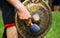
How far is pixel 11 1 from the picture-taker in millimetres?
2822

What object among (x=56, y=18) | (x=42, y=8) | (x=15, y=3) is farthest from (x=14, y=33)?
(x=56, y=18)

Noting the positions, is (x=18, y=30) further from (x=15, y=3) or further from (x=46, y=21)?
(x=15, y=3)

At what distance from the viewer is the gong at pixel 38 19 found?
143 inches

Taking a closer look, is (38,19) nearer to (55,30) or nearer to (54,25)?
(55,30)

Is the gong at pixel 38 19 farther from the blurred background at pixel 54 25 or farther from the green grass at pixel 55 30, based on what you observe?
the green grass at pixel 55 30

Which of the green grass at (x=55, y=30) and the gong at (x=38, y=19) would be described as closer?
the gong at (x=38, y=19)

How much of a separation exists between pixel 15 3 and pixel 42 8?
107 cm

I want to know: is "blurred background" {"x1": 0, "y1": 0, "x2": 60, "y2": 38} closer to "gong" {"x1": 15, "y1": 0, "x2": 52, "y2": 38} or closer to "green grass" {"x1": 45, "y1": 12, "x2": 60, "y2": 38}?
"green grass" {"x1": 45, "y1": 12, "x2": 60, "y2": 38}

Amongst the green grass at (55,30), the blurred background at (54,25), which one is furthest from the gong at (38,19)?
the green grass at (55,30)

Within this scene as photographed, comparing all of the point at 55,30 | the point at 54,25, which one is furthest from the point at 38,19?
the point at 54,25

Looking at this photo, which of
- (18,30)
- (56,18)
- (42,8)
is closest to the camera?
(18,30)

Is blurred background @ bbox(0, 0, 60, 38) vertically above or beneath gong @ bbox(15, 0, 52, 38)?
beneath

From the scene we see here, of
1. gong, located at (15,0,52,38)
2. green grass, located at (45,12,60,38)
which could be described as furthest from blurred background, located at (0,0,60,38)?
gong, located at (15,0,52,38)

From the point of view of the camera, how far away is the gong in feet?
11.9
